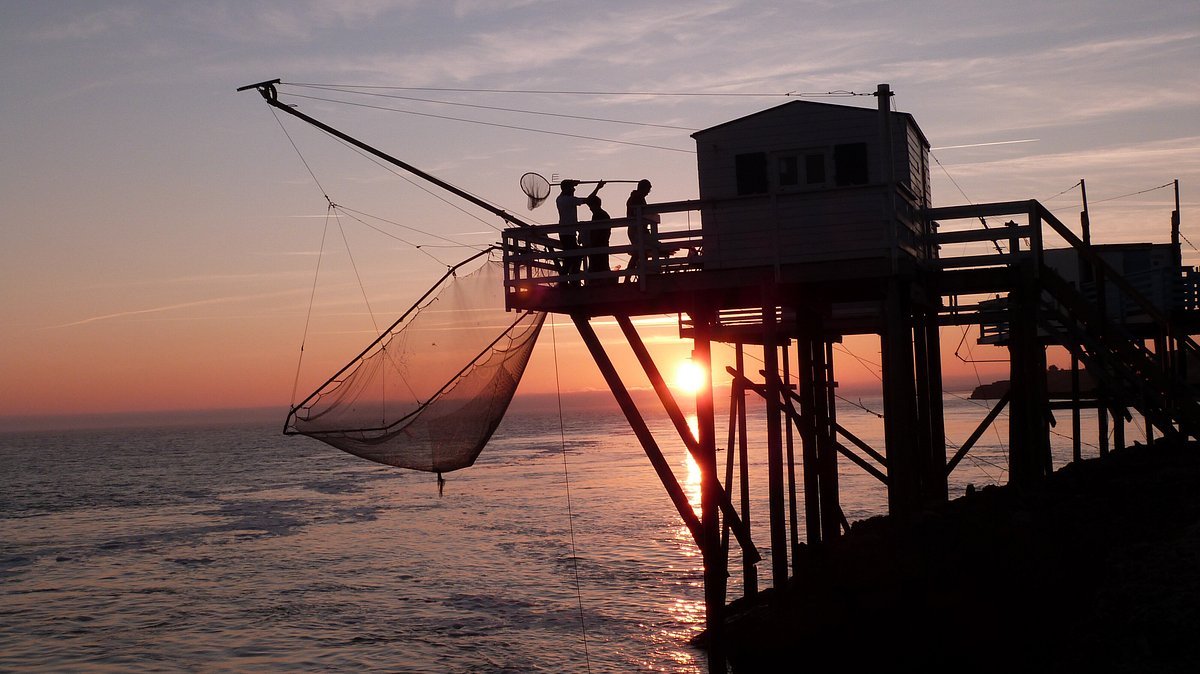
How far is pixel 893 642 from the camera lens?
1488cm

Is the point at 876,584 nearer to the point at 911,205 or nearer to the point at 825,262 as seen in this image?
the point at 825,262

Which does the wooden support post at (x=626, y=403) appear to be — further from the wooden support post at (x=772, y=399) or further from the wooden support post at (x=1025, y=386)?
the wooden support post at (x=1025, y=386)

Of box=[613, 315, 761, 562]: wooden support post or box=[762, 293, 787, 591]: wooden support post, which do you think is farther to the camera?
box=[613, 315, 761, 562]: wooden support post

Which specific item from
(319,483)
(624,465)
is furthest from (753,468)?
(319,483)

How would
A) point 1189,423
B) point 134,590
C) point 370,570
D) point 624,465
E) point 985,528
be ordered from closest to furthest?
1. point 985,528
2. point 1189,423
3. point 134,590
4. point 370,570
5. point 624,465

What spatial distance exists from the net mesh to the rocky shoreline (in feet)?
18.6

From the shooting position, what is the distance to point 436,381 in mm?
18125

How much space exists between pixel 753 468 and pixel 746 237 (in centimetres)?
5940

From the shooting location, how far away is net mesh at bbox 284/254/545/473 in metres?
17.8

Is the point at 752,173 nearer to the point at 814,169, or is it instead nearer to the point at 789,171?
the point at 789,171

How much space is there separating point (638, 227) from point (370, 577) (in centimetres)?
2057

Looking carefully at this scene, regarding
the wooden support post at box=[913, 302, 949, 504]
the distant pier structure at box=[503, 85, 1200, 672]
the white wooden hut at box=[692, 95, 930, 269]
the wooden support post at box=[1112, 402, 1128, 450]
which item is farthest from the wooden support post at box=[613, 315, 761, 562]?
the wooden support post at box=[1112, 402, 1128, 450]

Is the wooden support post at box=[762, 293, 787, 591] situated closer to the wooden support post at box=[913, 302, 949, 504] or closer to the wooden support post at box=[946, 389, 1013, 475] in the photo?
the wooden support post at box=[913, 302, 949, 504]

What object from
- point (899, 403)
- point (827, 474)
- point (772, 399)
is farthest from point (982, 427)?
point (899, 403)
